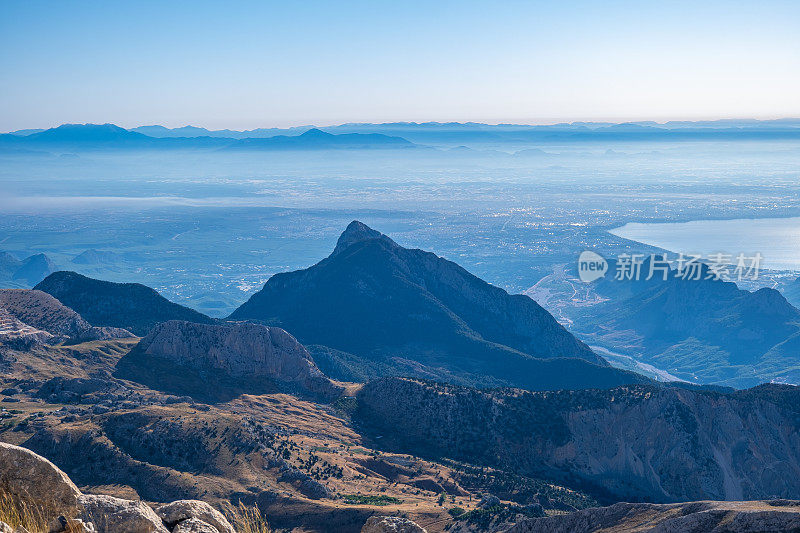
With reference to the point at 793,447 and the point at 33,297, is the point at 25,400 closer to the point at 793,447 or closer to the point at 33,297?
the point at 33,297

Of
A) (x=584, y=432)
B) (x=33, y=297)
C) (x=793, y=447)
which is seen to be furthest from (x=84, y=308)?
(x=793, y=447)

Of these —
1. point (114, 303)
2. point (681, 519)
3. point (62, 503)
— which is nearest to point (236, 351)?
point (114, 303)

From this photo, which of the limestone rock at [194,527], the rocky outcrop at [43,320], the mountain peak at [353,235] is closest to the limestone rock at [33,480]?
the limestone rock at [194,527]

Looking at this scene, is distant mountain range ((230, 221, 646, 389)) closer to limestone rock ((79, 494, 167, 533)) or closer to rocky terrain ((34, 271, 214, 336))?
rocky terrain ((34, 271, 214, 336))

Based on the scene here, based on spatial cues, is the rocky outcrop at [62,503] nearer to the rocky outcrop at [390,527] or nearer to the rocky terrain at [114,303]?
the rocky outcrop at [390,527]

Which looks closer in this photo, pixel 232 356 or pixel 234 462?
pixel 234 462

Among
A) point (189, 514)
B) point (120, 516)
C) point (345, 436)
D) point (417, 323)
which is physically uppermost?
point (120, 516)

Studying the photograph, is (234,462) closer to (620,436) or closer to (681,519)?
(681,519)
